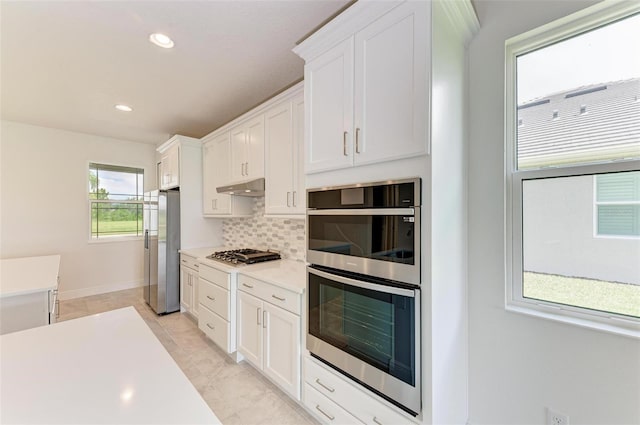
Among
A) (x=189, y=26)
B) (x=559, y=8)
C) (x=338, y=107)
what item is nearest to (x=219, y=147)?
(x=189, y=26)

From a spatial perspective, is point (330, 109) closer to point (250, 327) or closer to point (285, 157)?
point (285, 157)

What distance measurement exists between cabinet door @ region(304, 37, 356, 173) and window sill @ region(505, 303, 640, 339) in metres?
1.31

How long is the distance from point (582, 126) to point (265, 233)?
285 cm

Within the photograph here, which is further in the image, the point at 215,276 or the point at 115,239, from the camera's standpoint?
the point at 115,239

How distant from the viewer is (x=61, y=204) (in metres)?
4.11

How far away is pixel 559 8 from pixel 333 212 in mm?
1605

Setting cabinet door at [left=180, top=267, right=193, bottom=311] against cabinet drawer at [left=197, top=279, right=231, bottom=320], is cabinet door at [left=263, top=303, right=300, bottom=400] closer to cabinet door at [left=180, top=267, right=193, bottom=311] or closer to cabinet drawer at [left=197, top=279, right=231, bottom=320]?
cabinet drawer at [left=197, top=279, right=231, bottom=320]

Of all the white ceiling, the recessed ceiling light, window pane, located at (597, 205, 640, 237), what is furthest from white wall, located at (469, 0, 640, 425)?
the recessed ceiling light

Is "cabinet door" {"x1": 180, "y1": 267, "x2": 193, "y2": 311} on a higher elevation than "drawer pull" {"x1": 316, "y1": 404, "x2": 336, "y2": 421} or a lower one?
higher

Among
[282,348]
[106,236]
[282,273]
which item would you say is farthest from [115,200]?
[282,348]

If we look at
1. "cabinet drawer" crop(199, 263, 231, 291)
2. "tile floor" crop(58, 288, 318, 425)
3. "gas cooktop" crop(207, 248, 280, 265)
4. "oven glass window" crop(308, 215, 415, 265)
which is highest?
"oven glass window" crop(308, 215, 415, 265)

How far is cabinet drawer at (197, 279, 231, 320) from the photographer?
8.28ft

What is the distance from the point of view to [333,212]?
5.14 ft

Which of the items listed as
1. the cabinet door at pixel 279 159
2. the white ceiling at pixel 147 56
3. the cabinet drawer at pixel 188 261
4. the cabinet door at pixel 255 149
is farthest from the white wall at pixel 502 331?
the cabinet drawer at pixel 188 261
